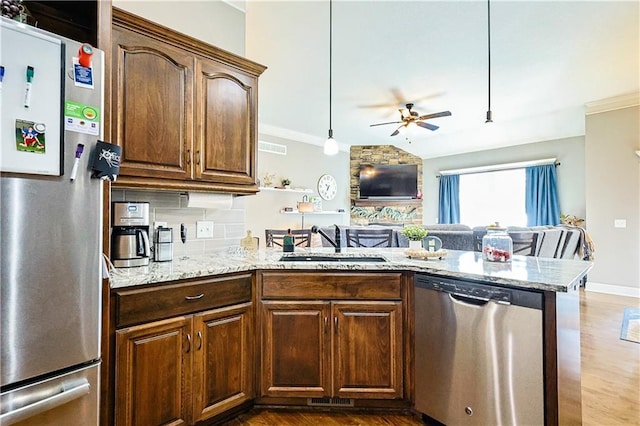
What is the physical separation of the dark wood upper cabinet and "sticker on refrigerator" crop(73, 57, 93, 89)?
63 cm

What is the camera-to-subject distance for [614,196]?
197 inches

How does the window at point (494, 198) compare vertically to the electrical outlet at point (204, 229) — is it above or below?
above

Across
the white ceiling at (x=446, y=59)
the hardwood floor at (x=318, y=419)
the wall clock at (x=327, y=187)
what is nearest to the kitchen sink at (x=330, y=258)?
the hardwood floor at (x=318, y=419)

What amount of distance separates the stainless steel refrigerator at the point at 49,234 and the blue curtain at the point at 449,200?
26.3 ft

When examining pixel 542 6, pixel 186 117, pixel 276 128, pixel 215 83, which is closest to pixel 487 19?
pixel 542 6

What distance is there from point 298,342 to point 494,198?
7091 millimetres

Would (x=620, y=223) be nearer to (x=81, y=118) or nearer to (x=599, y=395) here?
(x=599, y=395)

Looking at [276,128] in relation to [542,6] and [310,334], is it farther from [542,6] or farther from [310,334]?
[310,334]

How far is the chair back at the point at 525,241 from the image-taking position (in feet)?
12.3

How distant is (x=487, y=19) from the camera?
3064 millimetres

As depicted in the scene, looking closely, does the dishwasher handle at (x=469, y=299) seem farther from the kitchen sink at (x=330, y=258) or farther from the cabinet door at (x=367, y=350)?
the kitchen sink at (x=330, y=258)

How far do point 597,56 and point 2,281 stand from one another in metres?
5.45

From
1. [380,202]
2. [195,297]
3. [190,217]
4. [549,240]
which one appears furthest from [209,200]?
[380,202]

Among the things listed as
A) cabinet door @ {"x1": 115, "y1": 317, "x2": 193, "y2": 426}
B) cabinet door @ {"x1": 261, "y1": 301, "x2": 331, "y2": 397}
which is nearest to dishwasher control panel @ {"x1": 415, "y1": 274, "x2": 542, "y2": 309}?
cabinet door @ {"x1": 261, "y1": 301, "x2": 331, "y2": 397}
